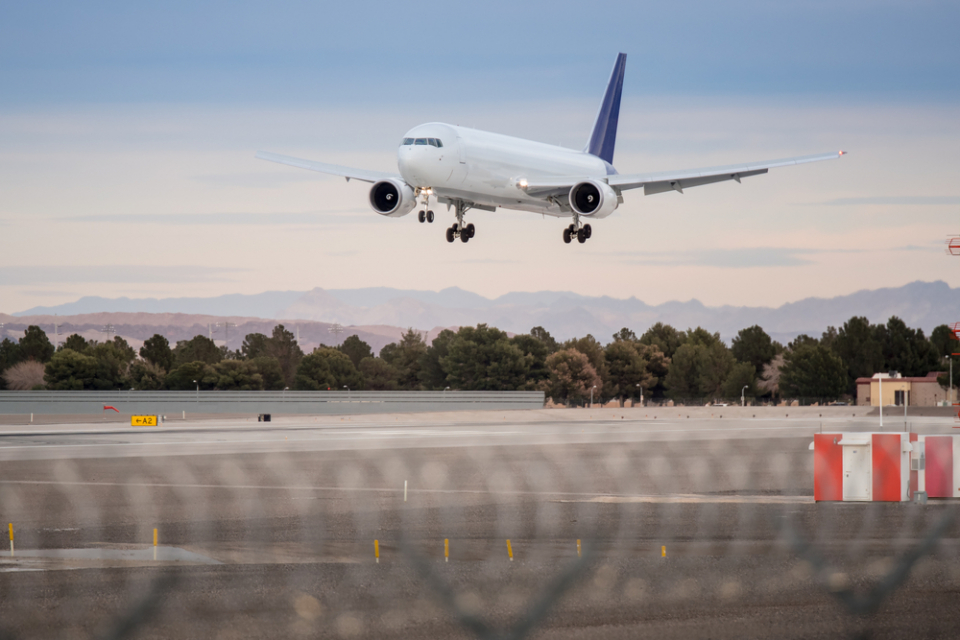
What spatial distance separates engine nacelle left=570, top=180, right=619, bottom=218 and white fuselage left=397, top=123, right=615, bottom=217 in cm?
195

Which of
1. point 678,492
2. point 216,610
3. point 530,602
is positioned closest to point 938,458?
point 678,492

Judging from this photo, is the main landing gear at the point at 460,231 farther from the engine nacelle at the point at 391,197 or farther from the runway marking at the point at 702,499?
the runway marking at the point at 702,499

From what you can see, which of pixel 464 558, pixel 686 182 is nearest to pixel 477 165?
pixel 686 182

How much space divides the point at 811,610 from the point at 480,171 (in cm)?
3460

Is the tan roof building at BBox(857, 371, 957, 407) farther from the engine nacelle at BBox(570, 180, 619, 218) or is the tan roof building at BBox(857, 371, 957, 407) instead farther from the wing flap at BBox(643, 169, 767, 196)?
the engine nacelle at BBox(570, 180, 619, 218)

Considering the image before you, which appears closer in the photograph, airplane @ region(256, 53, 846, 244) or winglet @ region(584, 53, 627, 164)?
airplane @ region(256, 53, 846, 244)

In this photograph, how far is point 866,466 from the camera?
28.6m

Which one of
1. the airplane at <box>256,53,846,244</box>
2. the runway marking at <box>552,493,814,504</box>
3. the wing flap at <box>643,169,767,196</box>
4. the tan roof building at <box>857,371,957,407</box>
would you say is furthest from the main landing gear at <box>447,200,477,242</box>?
the tan roof building at <box>857,371,957,407</box>

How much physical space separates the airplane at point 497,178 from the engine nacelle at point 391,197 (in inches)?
A: 1.8

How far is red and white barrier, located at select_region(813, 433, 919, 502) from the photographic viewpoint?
28.4 metres

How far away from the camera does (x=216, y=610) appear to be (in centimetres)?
1552

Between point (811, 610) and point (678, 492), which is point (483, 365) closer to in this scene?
point (678, 492)

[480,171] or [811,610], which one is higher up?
[480,171]

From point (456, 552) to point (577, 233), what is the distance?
35.7 m
